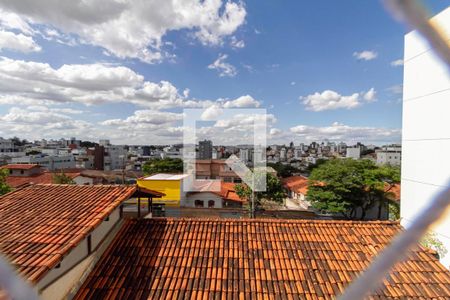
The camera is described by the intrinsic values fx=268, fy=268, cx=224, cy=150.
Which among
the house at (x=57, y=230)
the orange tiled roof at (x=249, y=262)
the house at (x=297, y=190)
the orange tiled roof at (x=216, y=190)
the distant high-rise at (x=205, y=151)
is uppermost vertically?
the distant high-rise at (x=205, y=151)

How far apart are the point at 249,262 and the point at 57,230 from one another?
328cm

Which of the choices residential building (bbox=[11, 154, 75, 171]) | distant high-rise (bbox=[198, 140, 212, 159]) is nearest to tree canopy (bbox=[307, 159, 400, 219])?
distant high-rise (bbox=[198, 140, 212, 159])

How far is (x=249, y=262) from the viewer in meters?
4.82

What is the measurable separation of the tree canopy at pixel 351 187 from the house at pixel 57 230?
14.4 m

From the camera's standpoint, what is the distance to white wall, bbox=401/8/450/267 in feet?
16.0

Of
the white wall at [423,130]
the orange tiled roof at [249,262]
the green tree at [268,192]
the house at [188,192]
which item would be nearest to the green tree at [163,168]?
the house at [188,192]

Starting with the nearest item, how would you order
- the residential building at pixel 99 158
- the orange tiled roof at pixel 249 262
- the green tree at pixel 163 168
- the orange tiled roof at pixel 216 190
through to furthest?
the orange tiled roof at pixel 249 262, the orange tiled roof at pixel 216 190, the green tree at pixel 163 168, the residential building at pixel 99 158

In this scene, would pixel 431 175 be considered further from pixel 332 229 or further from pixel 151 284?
pixel 151 284

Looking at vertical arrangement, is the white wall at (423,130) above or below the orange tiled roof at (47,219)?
above

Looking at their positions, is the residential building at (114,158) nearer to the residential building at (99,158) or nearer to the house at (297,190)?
the residential building at (99,158)

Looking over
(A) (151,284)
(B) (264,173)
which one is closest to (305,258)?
(A) (151,284)

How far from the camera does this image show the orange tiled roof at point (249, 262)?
4.21 meters

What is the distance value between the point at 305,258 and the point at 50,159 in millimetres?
52080

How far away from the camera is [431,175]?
17.2 ft
